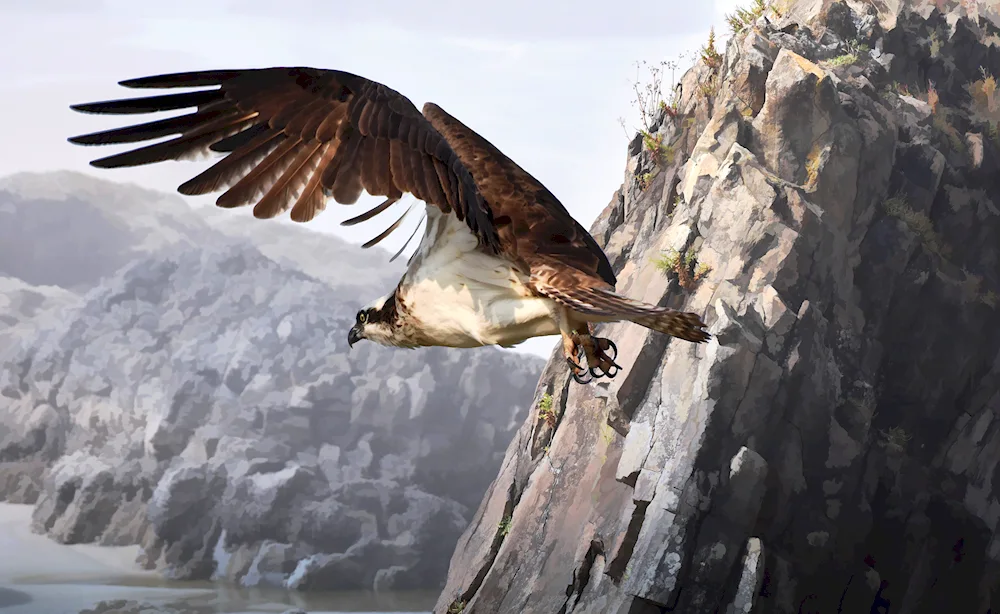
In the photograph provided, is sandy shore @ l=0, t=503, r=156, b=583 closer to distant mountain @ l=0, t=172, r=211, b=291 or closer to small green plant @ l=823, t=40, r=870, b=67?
distant mountain @ l=0, t=172, r=211, b=291

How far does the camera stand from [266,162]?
1.55 m

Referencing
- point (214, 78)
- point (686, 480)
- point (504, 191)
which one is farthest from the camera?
point (686, 480)

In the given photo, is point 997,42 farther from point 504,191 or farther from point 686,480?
point 504,191

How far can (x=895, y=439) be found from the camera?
658 cm

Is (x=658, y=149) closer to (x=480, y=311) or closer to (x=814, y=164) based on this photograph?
(x=814, y=164)

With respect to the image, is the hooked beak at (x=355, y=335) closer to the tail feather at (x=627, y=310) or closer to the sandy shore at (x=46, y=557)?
the tail feather at (x=627, y=310)

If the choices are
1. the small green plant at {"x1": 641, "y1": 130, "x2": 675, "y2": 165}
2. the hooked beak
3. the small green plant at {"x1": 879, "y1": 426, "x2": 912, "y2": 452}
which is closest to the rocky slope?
the small green plant at {"x1": 879, "y1": 426, "x2": 912, "y2": 452}

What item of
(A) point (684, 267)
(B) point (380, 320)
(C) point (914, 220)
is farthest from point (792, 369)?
(B) point (380, 320)

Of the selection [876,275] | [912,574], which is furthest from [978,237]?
[912,574]

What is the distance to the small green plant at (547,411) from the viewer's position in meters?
6.10

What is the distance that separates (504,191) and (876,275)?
5.55 meters

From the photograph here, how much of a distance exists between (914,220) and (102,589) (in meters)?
11.2

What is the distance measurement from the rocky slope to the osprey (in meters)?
12.4

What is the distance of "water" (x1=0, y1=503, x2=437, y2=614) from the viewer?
11.5m
